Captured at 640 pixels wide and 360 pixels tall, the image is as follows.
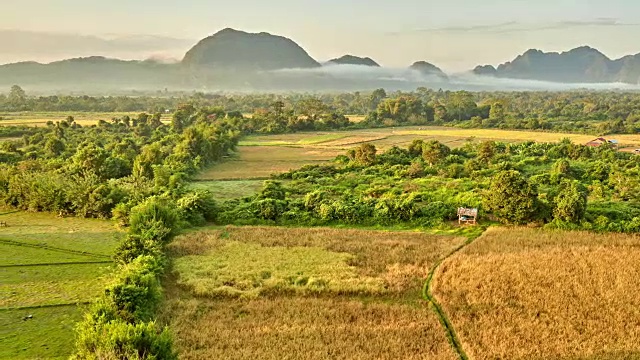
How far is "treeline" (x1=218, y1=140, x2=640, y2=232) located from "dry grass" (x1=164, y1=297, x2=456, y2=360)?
10.9 metres

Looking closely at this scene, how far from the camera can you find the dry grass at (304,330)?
14.8 metres

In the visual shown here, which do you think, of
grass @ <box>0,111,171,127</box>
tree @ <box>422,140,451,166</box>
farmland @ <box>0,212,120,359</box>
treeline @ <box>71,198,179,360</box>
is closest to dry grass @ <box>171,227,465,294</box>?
treeline @ <box>71,198,179,360</box>

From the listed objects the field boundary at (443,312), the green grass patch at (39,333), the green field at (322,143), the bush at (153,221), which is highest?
the bush at (153,221)

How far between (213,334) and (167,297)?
12.1 feet

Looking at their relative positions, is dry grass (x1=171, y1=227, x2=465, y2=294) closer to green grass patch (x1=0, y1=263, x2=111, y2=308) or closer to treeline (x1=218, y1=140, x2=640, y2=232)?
treeline (x1=218, y1=140, x2=640, y2=232)

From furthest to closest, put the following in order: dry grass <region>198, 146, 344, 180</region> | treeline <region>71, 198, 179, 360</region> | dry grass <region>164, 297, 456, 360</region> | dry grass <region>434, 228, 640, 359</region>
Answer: dry grass <region>198, 146, 344, 180</region> < dry grass <region>434, 228, 640, 359</region> < dry grass <region>164, 297, 456, 360</region> < treeline <region>71, 198, 179, 360</region>

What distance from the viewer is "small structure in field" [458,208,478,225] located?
27594 millimetres

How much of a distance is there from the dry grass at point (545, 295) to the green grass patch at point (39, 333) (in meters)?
11.8

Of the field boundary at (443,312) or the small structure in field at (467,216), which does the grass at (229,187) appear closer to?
the small structure in field at (467,216)

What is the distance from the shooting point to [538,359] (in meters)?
14.4

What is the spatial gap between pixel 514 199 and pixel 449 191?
21.4ft

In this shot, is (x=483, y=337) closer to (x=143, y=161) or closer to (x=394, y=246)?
(x=394, y=246)

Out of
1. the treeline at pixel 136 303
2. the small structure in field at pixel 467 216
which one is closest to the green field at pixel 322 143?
the treeline at pixel 136 303

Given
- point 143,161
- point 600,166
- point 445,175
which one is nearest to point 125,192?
point 143,161
